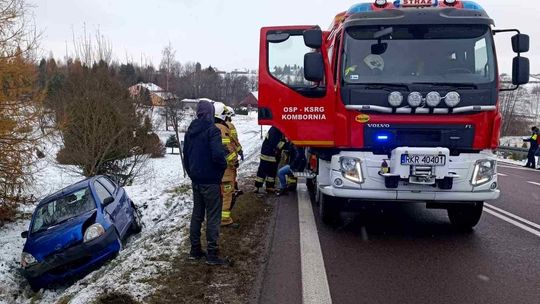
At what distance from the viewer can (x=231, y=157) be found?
643 centimetres

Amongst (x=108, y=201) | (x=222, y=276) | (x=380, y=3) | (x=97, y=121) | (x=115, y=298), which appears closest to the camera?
(x=115, y=298)

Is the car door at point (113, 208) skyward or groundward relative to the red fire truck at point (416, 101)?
groundward

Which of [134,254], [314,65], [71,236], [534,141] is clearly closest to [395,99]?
[314,65]

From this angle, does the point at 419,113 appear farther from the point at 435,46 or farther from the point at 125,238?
the point at 125,238

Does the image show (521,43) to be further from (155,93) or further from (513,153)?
(155,93)

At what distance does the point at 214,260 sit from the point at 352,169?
6.72 ft

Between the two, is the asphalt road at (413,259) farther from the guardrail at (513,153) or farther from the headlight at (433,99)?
the guardrail at (513,153)

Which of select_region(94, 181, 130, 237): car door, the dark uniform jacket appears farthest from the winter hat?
the dark uniform jacket

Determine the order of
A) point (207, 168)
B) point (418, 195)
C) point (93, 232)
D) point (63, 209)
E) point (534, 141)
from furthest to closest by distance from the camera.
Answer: point (534, 141), point (63, 209), point (93, 232), point (418, 195), point (207, 168)

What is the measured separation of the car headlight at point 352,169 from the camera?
5.51m

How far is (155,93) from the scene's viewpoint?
27.7m

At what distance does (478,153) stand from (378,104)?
1379 mm

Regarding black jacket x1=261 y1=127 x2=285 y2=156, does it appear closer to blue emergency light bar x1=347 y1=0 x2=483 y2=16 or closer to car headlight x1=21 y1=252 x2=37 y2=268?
blue emergency light bar x1=347 y1=0 x2=483 y2=16

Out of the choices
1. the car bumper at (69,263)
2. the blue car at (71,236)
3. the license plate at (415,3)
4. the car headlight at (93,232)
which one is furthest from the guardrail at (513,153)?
the car bumper at (69,263)
